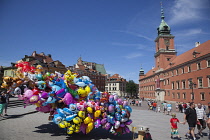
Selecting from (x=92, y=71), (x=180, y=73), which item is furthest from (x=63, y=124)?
(x=92, y=71)

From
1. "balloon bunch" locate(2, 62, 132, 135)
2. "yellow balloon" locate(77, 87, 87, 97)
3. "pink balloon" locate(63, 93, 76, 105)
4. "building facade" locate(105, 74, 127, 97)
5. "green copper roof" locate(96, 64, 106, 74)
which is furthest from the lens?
"green copper roof" locate(96, 64, 106, 74)

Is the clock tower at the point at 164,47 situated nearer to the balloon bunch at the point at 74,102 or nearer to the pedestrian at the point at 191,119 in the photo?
the pedestrian at the point at 191,119

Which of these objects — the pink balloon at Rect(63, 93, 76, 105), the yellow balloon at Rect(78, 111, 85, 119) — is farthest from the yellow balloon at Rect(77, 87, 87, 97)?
the yellow balloon at Rect(78, 111, 85, 119)

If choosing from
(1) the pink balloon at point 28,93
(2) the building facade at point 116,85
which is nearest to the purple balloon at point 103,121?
(1) the pink balloon at point 28,93

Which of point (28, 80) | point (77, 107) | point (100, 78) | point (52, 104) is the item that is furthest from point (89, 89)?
point (100, 78)

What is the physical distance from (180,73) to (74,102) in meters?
39.8

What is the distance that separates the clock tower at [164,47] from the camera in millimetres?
54103

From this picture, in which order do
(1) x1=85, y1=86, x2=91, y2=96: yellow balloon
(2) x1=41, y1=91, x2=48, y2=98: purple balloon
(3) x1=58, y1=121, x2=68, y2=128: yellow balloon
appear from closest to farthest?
(3) x1=58, y1=121, x2=68, y2=128: yellow balloon
(2) x1=41, y1=91, x2=48, y2=98: purple balloon
(1) x1=85, y1=86, x2=91, y2=96: yellow balloon

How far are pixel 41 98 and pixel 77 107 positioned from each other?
178cm

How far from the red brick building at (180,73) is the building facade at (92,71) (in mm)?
22241

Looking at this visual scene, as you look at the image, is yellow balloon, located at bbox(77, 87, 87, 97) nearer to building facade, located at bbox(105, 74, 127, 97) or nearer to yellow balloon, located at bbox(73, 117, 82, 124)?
yellow balloon, located at bbox(73, 117, 82, 124)

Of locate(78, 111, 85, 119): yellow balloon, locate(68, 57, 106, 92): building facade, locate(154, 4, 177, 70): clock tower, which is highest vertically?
locate(154, 4, 177, 70): clock tower

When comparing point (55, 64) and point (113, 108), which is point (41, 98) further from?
point (55, 64)

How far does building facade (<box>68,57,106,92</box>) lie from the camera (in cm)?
6471
